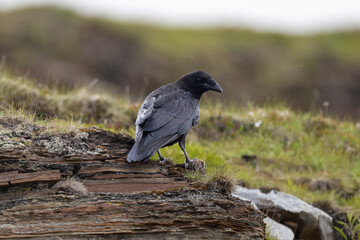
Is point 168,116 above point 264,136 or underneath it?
above

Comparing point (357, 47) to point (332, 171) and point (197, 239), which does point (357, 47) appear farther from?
point (197, 239)

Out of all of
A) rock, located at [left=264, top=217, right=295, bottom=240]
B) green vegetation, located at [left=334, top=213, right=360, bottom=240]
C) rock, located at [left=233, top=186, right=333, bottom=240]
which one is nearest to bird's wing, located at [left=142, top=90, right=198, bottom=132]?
rock, located at [left=233, top=186, right=333, bottom=240]

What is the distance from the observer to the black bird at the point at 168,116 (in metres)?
5.48

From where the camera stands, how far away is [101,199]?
5027 mm

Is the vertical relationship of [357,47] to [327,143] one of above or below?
above

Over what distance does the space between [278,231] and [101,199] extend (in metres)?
2.74

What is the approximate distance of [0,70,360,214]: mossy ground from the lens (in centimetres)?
886

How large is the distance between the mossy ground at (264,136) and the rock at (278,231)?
140 centimetres

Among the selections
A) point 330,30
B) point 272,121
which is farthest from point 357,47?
point 272,121

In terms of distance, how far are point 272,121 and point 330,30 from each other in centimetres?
1980

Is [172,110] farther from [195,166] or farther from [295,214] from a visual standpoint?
[295,214]

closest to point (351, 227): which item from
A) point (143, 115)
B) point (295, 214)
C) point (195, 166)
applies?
point (295, 214)

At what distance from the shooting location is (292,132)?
1066 cm

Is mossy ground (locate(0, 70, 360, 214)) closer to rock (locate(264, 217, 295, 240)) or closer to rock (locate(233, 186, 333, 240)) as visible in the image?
rock (locate(233, 186, 333, 240))
